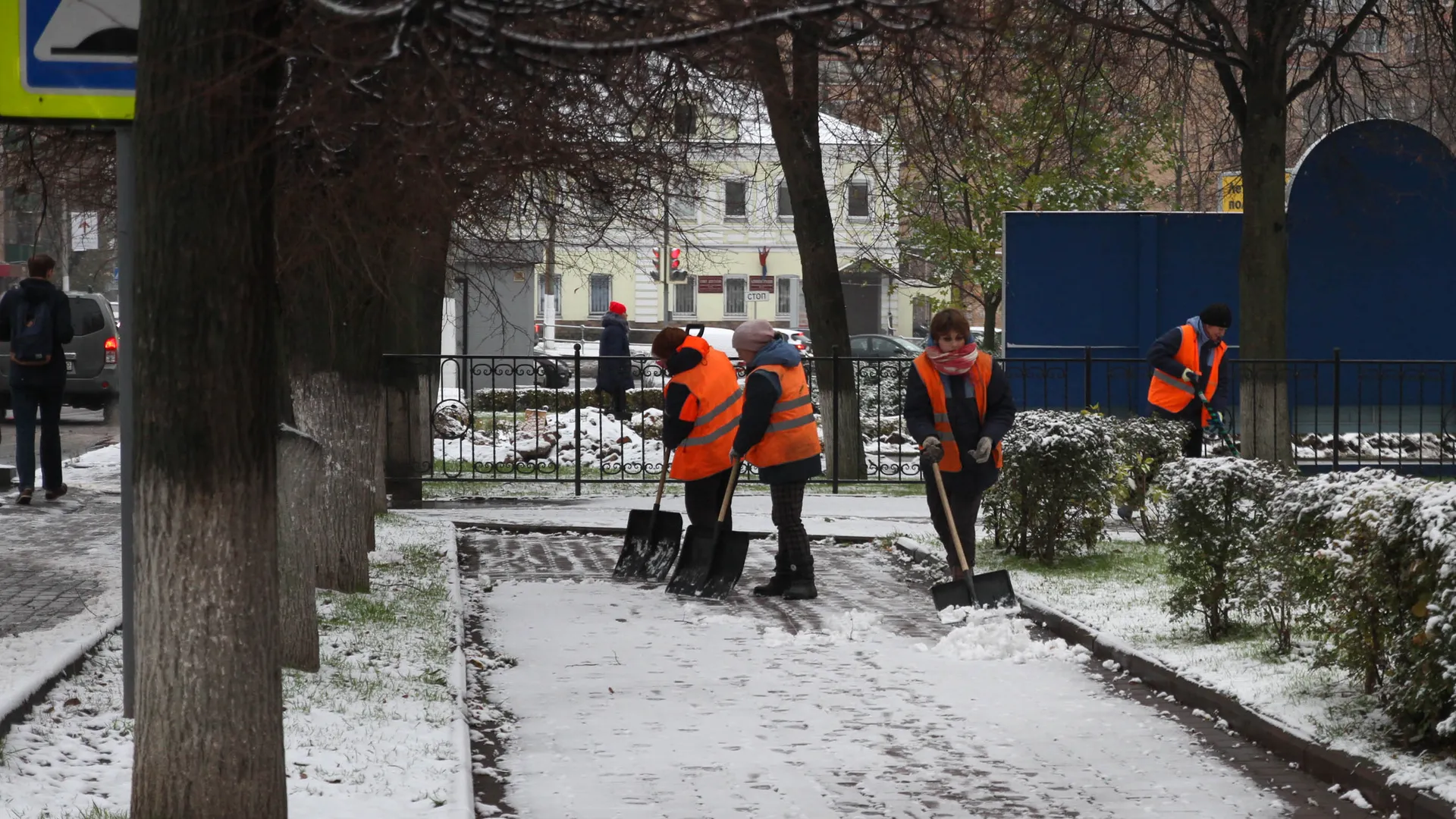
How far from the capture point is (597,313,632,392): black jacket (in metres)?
22.0

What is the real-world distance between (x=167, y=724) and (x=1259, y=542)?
16.4 ft

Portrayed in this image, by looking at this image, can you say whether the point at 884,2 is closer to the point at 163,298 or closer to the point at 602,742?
the point at 163,298

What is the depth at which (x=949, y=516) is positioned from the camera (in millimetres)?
9445

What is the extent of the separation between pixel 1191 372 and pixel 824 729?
696 centimetres

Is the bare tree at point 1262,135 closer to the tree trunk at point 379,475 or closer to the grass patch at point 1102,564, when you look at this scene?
the grass patch at point 1102,564

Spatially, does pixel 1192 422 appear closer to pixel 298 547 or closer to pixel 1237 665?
pixel 1237 665

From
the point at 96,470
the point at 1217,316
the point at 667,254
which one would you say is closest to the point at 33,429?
the point at 96,470

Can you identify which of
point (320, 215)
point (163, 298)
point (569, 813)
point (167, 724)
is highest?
point (320, 215)

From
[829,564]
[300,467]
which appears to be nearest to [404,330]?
[829,564]

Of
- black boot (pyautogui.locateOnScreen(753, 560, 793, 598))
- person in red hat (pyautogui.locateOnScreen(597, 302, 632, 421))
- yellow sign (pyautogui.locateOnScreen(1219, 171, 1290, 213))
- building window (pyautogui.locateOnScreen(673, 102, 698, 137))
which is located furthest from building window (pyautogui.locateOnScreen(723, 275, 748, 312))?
building window (pyautogui.locateOnScreen(673, 102, 698, 137))

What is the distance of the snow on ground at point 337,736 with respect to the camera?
16.8ft

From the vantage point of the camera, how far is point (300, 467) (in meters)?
7.74

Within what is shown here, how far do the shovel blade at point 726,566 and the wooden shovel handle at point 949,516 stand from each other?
51.3 inches

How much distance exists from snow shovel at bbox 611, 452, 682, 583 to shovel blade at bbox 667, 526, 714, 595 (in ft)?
1.83
